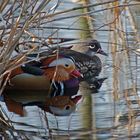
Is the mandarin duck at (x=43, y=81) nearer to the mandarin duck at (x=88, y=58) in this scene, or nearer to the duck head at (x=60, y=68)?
the duck head at (x=60, y=68)

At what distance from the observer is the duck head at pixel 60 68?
19.4ft

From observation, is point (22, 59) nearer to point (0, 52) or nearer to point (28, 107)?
point (0, 52)

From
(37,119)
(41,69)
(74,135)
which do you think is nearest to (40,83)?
(41,69)

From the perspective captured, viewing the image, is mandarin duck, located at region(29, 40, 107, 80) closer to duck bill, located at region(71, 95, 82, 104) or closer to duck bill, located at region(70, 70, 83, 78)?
duck bill, located at region(70, 70, 83, 78)

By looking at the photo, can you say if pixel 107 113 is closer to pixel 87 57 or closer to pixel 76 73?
pixel 76 73

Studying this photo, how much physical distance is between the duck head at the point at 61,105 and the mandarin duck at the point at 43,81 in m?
0.05

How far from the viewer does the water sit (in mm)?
4609

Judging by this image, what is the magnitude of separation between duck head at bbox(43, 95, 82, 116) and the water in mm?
63

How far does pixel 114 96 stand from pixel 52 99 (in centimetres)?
53

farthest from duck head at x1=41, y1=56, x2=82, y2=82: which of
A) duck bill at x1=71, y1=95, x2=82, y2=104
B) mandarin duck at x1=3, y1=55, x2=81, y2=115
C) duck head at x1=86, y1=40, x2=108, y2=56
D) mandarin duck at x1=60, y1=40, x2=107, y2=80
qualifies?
duck head at x1=86, y1=40, x2=108, y2=56

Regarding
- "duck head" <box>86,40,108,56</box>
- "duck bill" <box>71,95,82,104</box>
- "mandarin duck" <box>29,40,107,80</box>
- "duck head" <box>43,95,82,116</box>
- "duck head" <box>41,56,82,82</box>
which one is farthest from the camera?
"duck head" <box>86,40,108,56</box>

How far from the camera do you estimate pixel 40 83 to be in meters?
5.92

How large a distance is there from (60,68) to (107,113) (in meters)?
1.09

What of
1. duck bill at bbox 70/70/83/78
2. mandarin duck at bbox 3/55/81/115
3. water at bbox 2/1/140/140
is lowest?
water at bbox 2/1/140/140
